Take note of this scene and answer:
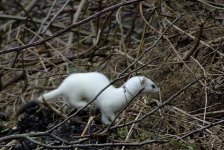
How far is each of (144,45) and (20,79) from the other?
3.41 ft

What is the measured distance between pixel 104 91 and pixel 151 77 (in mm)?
812

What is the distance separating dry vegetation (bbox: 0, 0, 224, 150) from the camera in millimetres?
3066

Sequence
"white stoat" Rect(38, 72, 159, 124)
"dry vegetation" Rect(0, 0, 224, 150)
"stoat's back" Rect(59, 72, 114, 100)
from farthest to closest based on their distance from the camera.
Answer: "stoat's back" Rect(59, 72, 114, 100), "white stoat" Rect(38, 72, 159, 124), "dry vegetation" Rect(0, 0, 224, 150)

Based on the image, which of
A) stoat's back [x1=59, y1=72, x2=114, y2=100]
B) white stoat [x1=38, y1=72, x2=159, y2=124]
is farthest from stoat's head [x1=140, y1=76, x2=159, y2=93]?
stoat's back [x1=59, y1=72, x2=114, y2=100]

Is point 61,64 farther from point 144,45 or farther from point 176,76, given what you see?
point 176,76

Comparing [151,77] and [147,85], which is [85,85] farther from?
[151,77]

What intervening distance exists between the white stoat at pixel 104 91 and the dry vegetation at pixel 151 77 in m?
0.07

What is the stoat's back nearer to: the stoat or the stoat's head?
the stoat

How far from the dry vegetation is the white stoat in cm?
7

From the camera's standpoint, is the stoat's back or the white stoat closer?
the white stoat

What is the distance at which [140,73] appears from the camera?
13.2ft

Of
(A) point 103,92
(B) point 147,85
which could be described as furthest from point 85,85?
(B) point 147,85

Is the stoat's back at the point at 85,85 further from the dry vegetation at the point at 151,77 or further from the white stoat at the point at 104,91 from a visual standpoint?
the dry vegetation at the point at 151,77

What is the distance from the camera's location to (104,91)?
Answer: 326cm
